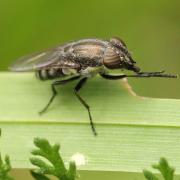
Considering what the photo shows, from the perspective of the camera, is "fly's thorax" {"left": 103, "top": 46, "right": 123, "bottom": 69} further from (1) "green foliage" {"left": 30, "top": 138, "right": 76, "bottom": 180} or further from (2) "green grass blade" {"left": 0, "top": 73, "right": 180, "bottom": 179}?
(1) "green foliage" {"left": 30, "top": 138, "right": 76, "bottom": 180}

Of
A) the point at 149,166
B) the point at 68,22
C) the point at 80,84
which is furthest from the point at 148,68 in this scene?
the point at 149,166

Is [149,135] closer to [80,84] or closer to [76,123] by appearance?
[76,123]

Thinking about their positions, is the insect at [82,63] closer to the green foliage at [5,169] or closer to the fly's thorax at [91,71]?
the fly's thorax at [91,71]

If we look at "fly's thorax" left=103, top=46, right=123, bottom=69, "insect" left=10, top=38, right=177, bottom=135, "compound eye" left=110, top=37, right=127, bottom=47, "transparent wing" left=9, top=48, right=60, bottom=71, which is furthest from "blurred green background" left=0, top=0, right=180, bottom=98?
"fly's thorax" left=103, top=46, right=123, bottom=69

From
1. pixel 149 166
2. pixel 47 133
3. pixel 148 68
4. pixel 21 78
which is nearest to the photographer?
pixel 149 166

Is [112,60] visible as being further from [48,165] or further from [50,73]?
[48,165]

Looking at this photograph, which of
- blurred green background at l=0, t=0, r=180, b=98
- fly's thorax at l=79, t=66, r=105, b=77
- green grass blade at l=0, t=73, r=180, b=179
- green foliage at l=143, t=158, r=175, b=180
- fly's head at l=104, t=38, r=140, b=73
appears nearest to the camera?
green foliage at l=143, t=158, r=175, b=180

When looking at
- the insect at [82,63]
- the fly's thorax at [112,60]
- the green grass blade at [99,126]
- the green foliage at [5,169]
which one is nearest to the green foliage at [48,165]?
the green foliage at [5,169]
